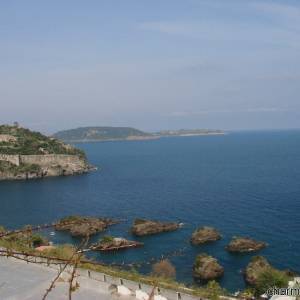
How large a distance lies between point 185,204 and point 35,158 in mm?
56984

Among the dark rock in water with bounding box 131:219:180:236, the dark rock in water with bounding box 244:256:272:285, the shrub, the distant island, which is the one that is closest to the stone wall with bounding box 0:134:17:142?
the distant island

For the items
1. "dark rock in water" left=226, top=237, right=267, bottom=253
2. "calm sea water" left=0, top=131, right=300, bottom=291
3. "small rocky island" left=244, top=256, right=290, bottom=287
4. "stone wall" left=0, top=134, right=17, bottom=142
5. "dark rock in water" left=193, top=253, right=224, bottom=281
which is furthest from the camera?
"stone wall" left=0, top=134, right=17, bottom=142

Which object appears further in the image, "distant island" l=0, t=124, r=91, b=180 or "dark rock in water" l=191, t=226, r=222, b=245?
"distant island" l=0, t=124, r=91, b=180

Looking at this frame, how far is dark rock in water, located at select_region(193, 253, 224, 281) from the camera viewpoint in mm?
37375

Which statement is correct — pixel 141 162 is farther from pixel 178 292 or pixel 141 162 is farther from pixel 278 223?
pixel 178 292

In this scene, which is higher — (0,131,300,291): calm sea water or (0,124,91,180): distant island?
(0,124,91,180): distant island

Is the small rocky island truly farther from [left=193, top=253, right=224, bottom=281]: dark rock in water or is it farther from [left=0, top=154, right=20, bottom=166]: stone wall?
[left=0, top=154, right=20, bottom=166]: stone wall

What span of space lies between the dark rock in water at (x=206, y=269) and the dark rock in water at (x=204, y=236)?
9.22m

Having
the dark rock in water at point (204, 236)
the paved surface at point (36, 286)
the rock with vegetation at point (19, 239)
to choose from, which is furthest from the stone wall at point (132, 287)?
the dark rock in water at point (204, 236)

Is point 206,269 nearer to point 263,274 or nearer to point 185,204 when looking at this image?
point 263,274

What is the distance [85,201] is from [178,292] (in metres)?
59.5

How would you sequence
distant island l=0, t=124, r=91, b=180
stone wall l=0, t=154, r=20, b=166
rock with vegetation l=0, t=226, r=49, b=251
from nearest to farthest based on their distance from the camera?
rock with vegetation l=0, t=226, r=49, b=251 → distant island l=0, t=124, r=91, b=180 → stone wall l=0, t=154, r=20, b=166

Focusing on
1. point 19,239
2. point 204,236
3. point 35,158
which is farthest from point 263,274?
point 35,158

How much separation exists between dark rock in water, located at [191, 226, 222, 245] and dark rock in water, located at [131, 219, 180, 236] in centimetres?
559
